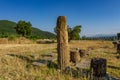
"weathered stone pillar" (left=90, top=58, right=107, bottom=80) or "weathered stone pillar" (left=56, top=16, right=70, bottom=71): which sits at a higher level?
"weathered stone pillar" (left=56, top=16, right=70, bottom=71)

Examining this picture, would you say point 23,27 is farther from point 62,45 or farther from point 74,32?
point 62,45

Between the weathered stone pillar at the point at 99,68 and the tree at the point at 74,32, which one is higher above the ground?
the tree at the point at 74,32

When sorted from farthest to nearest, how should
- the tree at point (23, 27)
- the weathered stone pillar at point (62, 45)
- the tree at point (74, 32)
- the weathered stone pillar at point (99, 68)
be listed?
the tree at point (23, 27) < the tree at point (74, 32) < the weathered stone pillar at point (62, 45) < the weathered stone pillar at point (99, 68)

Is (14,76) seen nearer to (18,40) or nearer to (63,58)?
(63,58)

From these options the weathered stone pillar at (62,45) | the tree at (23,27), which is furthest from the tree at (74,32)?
the weathered stone pillar at (62,45)

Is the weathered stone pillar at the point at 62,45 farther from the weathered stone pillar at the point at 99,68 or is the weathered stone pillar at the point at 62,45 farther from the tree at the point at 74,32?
the tree at the point at 74,32

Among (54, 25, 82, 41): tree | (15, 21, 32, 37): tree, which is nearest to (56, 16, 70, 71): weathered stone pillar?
(54, 25, 82, 41): tree

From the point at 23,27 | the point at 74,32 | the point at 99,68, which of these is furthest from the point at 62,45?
the point at 23,27

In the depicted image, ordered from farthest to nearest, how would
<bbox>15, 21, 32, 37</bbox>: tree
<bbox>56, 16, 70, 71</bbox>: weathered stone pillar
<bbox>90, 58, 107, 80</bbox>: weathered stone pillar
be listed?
<bbox>15, 21, 32, 37</bbox>: tree < <bbox>56, 16, 70, 71</bbox>: weathered stone pillar < <bbox>90, 58, 107, 80</bbox>: weathered stone pillar

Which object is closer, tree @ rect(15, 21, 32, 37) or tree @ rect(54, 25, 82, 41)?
tree @ rect(54, 25, 82, 41)

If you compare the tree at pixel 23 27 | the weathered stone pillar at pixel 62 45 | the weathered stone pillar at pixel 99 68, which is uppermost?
the tree at pixel 23 27

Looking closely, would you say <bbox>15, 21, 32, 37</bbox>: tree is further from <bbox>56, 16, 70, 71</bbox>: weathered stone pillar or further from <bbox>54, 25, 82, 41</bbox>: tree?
<bbox>56, 16, 70, 71</bbox>: weathered stone pillar

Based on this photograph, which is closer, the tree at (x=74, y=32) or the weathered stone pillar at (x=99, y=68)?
the weathered stone pillar at (x=99, y=68)

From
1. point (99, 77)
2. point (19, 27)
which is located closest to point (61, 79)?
point (99, 77)
